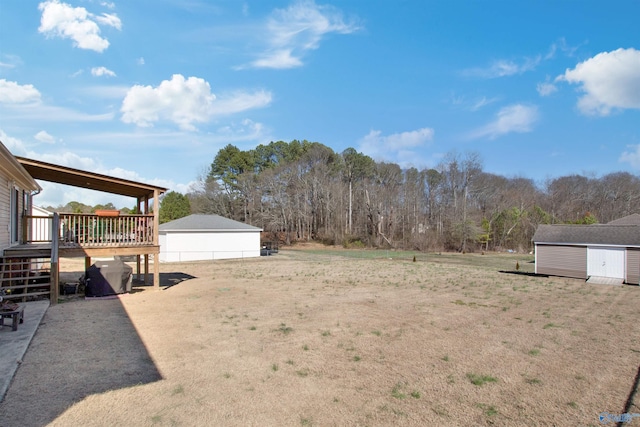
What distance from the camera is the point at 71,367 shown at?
5.61 meters

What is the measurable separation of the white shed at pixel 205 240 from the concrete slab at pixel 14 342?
18125 mm

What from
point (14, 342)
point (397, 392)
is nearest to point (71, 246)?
point (14, 342)

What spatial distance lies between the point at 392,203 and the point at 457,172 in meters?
8.79

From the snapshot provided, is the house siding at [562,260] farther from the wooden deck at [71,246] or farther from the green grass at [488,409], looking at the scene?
the wooden deck at [71,246]

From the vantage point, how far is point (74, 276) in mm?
17469

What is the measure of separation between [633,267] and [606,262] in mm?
1033

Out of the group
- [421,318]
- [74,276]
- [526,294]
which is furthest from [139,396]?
[74,276]

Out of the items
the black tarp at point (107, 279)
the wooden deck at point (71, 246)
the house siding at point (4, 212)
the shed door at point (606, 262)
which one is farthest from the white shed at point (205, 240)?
the shed door at point (606, 262)

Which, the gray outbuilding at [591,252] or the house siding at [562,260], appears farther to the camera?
the house siding at [562,260]

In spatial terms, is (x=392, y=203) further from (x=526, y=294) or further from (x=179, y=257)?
(x=526, y=294)

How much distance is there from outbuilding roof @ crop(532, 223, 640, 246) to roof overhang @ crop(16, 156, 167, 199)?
19.4 m

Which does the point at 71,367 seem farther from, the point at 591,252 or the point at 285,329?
the point at 591,252

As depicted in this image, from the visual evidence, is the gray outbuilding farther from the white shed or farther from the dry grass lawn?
the white shed

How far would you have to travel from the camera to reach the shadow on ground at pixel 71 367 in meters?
4.31
